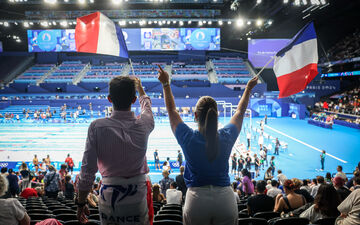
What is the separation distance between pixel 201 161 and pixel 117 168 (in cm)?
65

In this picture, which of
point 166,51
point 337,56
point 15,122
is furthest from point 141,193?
point 166,51

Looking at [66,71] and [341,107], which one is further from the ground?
[66,71]

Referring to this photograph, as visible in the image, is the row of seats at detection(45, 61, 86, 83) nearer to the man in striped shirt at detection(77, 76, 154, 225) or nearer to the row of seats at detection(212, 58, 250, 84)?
the row of seats at detection(212, 58, 250, 84)

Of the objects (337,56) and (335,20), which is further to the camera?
(335,20)

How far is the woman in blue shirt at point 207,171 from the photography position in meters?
1.74

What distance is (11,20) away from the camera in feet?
119

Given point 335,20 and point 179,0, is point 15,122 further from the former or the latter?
point 335,20

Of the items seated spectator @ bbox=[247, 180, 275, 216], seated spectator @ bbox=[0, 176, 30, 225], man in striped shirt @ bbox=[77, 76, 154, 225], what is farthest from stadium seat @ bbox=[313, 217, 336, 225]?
seated spectator @ bbox=[0, 176, 30, 225]

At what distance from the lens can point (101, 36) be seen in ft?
13.0

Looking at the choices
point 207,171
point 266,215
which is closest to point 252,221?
point 266,215

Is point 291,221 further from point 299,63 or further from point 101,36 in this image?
point 101,36

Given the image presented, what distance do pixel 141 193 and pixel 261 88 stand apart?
127 ft

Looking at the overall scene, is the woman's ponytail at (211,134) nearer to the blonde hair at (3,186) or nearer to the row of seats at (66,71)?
the blonde hair at (3,186)

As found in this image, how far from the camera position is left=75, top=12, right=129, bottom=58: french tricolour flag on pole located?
394 cm
